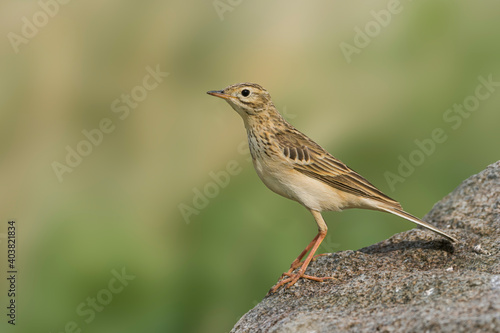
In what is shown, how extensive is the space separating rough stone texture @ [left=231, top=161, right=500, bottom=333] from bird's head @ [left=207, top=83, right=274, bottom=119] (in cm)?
156

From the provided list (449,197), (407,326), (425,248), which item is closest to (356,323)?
(407,326)

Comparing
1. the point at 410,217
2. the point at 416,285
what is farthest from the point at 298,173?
the point at 416,285

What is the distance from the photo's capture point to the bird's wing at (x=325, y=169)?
5.63 m

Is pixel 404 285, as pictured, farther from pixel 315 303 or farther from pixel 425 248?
pixel 425 248

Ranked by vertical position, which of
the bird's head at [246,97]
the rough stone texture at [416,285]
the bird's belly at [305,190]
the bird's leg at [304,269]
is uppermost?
the bird's head at [246,97]

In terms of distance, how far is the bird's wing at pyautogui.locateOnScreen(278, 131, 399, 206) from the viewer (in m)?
5.63

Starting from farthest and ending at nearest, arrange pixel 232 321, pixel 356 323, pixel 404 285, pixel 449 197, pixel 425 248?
pixel 232 321 < pixel 449 197 < pixel 425 248 < pixel 404 285 < pixel 356 323

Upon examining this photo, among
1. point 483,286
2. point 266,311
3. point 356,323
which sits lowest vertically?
point 483,286

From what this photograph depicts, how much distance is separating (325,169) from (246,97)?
3.33ft

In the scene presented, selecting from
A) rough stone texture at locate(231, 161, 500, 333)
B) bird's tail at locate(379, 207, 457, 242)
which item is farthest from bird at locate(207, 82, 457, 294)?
rough stone texture at locate(231, 161, 500, 333)

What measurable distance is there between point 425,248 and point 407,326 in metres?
2.12

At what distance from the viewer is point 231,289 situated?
8.36 metres

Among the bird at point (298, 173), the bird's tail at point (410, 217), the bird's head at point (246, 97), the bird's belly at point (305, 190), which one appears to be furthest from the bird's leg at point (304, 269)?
the bird's head at point (246, 97)

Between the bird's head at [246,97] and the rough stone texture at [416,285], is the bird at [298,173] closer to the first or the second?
the bird's head at [246,97]
